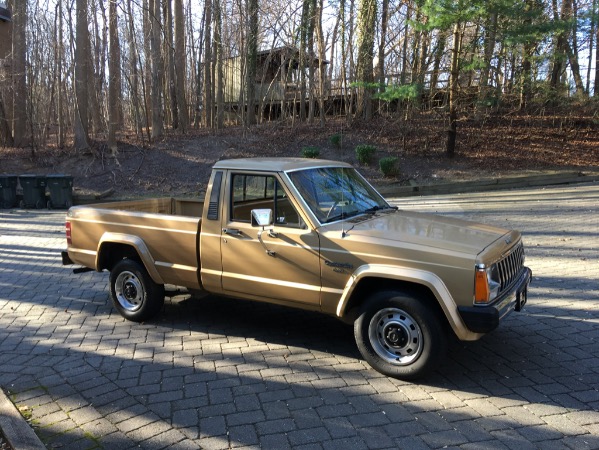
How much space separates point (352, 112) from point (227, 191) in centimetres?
2157

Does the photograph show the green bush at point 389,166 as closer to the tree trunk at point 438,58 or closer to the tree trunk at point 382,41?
the tree trunk at point 438,58

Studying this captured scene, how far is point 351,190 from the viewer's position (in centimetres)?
503

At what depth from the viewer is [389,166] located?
16.8m

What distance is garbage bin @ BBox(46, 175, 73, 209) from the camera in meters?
16.3

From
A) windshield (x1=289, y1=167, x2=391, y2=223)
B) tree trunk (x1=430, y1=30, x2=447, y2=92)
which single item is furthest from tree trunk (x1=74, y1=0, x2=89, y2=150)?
windshield (x1=289, y1=167, x2=391, y2=223)

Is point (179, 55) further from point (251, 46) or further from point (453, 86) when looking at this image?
point (453, 86)

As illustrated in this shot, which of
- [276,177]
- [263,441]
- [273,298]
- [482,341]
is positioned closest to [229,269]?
[273,298]

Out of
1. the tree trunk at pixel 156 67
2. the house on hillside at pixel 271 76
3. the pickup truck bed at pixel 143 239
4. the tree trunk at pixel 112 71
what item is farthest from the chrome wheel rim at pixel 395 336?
the tree trunk at pixel 156 67

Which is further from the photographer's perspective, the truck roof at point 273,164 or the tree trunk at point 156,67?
the tree trunk at point 156,67

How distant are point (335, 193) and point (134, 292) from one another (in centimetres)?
268

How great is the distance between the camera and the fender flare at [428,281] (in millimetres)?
3703

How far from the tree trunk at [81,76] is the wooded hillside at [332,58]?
4 centimetres

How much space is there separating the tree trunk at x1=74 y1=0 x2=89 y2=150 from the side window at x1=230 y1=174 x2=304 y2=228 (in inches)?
731

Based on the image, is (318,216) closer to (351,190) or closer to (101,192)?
(351,190)
